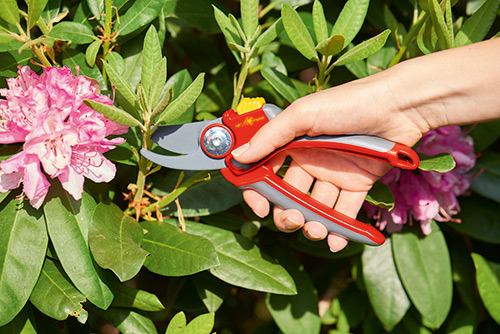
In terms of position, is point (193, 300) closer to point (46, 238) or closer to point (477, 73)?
point (46, 238)

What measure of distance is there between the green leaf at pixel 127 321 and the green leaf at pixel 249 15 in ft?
2.24

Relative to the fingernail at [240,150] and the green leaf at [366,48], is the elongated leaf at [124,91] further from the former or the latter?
the green leaf at [366,48]

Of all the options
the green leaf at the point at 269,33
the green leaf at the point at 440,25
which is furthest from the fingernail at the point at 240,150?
the green leaf at the point at 440,25

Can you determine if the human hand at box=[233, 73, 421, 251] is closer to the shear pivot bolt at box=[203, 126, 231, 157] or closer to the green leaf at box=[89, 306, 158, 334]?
the shear pivot bolt at box=[203, 126, 231, 157]

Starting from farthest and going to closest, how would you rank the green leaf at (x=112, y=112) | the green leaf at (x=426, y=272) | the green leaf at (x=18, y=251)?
the green leaf at (x=426, y=272), the green leaf at (x=18, y=251), the green leaf at (x=112, y=112)

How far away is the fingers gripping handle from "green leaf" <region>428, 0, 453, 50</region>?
16.7 inches

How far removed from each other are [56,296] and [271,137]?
0.54 meters

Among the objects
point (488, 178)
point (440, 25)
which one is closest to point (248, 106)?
point (440, 25)

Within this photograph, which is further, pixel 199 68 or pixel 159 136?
pixel 199 68

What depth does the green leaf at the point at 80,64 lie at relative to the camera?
41.8 inches

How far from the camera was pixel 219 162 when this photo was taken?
1.01m

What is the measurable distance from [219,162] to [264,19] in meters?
0.59

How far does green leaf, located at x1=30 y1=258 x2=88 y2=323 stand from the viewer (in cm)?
94

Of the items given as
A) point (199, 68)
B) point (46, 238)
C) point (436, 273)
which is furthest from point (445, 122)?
point (46, 238)
